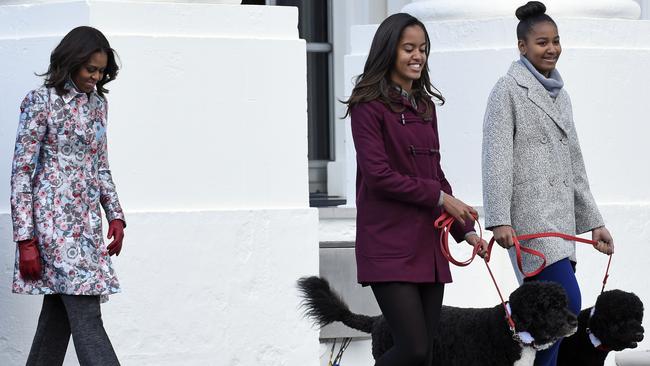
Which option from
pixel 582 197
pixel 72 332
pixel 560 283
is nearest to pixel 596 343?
pixel 560 283

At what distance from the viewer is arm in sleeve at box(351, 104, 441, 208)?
571 centimetres

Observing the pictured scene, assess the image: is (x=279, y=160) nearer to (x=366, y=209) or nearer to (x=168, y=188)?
(x=168, y=188)

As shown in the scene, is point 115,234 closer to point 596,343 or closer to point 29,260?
point 29,260

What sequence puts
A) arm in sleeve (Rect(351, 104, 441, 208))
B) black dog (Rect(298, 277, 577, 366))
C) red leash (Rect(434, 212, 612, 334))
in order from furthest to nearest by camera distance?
1. black dog (Rect(298, 277, 577, 366))
2. red leash (Rect(434, 212, 612, 334))
3. arm in sleeve (Rect(351, 104, 441, 208))

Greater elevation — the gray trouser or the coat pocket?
the coat pocket

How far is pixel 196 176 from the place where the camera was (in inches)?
308

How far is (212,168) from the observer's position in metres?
7.86

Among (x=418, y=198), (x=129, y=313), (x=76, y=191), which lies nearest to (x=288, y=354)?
(x=129, y=313)

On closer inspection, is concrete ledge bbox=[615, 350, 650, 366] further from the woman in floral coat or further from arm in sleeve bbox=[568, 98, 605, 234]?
the woman in floral coat

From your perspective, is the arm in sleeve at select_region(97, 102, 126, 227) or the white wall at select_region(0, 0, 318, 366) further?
the white wall at select_region(0, 0, 318, 366)

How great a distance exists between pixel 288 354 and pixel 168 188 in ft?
3.29

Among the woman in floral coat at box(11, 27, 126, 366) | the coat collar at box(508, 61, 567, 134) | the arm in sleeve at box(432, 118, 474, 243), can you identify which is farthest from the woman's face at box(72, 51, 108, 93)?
the coat collar at box(508, 61, 567, 134)

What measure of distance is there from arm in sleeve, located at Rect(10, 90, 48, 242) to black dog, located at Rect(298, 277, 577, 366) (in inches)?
44.6

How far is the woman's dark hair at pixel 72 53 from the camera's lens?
6.37 meters
